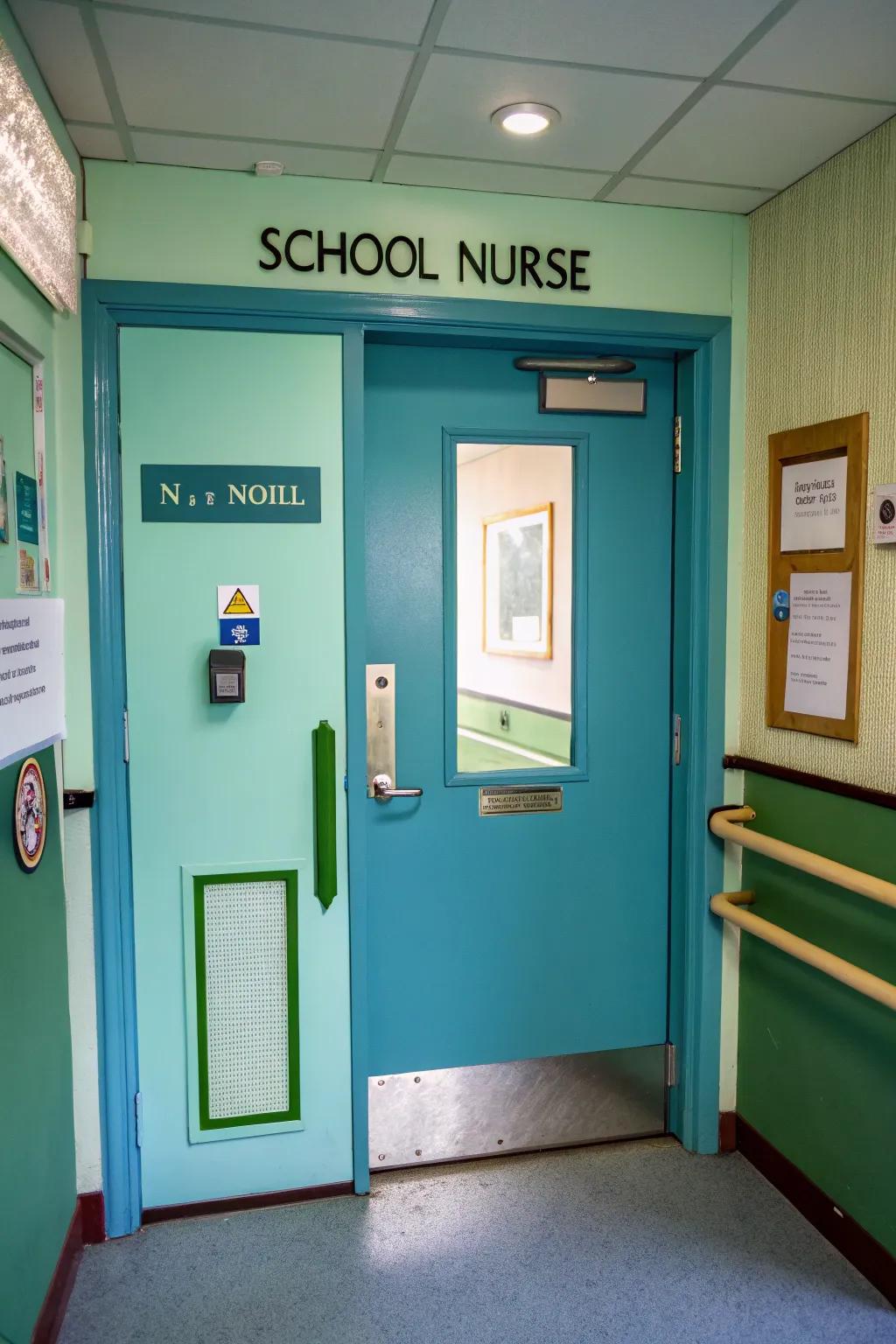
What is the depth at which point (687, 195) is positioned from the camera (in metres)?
2.59

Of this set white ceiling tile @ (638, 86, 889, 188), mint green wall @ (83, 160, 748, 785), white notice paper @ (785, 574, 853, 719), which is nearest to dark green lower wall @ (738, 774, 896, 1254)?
white notice paper @ (785, 574, 853, 719)

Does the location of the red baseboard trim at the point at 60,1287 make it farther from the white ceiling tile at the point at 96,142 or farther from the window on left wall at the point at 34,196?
the white ceiling tile at the point at 96,142

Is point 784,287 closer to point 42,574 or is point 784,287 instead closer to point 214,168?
point 214,168

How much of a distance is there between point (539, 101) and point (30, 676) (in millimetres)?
1647

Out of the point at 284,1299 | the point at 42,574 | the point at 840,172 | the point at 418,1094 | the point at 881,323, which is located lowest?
the point at 284,1299

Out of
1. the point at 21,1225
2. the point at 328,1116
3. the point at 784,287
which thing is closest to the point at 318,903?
the point at 328,1116

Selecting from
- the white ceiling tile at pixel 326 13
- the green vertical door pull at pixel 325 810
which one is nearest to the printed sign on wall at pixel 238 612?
the green vertical door pull at pixel 325 810

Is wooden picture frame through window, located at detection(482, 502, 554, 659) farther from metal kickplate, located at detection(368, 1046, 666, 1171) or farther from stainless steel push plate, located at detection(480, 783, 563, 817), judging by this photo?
metal kickplate, located at detection(368, 1046, 666, 1171)

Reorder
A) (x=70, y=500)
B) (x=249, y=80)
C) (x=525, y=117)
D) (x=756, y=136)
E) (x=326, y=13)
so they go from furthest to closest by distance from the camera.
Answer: (x=70, y=500), (x=756, y=136), (x=525, y=117), (x=249, y=80), (x=326, y=13)

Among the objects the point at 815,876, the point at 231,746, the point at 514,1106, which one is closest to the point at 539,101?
the point at 231,746

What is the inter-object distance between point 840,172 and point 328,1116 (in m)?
2.78

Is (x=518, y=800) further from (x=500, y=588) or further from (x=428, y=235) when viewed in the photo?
(x=428, y=235)

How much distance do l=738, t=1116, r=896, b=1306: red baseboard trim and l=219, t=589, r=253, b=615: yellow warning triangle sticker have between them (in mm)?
2092

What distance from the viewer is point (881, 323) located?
2.26 meters
